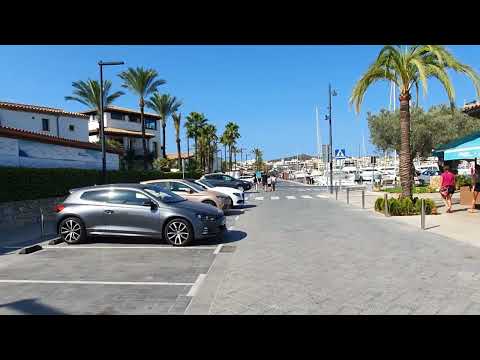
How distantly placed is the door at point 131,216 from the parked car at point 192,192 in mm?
4930

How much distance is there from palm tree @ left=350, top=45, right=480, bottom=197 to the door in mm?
9938

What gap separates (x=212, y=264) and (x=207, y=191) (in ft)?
25.8

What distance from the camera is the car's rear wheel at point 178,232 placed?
8.87m

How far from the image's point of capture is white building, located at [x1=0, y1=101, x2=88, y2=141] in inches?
1185

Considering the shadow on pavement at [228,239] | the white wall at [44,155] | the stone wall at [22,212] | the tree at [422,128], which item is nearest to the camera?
the shadow on pavement at [228,239]

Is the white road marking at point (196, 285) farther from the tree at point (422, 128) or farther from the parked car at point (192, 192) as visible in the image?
the tree at point (422, 128)

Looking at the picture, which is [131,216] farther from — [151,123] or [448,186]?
[151,123]

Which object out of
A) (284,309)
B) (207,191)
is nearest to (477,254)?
(284,309)

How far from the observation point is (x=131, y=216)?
9.07 meters

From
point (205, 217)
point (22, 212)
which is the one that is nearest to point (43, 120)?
point (22, 212)

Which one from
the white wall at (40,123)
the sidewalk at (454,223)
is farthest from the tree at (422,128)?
the white wall at (40,123)

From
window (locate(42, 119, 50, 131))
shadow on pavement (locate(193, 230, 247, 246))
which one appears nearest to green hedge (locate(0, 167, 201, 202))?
shadow on pavement (locate(193, 230, 247, 246))

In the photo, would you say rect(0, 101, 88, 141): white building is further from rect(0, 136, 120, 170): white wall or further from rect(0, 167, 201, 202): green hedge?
rect(0, 167, 201, 202): green hedge
